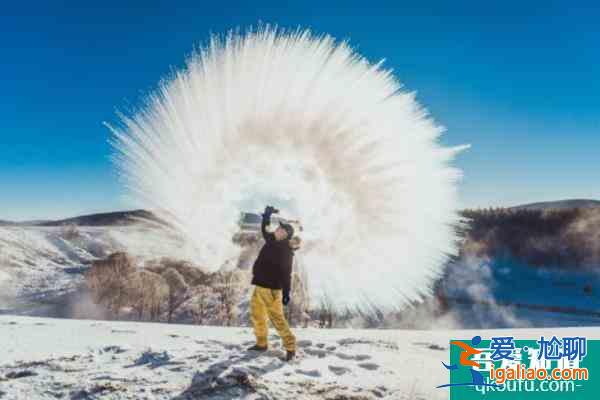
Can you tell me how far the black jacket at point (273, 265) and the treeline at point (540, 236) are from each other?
6533 cm

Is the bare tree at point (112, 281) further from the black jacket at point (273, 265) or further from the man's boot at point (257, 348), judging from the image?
the black jacket at point (273, 265)

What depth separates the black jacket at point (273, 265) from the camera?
24.8 feet

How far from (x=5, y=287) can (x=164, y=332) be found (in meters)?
56.3

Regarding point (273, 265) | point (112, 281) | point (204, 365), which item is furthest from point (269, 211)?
point (112, 281)

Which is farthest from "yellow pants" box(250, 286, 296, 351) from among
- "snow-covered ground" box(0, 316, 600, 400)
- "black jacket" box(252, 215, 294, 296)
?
"snow-covered ground" box(0, 316, 600, 400)

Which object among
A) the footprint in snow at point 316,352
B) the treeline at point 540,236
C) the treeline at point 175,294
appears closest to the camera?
the footprint in snow at point 316,352

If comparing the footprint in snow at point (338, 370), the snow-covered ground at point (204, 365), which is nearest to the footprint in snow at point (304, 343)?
the snow-covered ground at point (204, 365)

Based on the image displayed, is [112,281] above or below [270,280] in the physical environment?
below

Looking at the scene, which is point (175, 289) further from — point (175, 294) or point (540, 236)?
point (540, 236)

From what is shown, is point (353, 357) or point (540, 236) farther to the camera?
point (540, 236)

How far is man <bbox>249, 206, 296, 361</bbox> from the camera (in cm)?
752

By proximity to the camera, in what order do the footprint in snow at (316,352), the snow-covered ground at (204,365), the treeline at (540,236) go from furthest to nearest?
the treeline at (540,236)
the footprint in snow at (316,352)
the snow-covered ground at (204,365)

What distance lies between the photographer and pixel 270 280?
24.8 feet

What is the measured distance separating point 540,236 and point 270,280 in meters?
76.1
